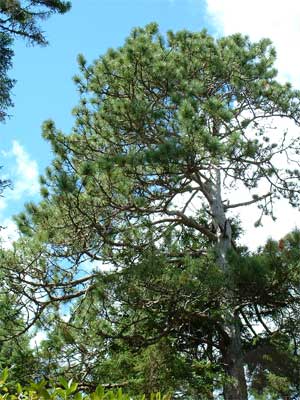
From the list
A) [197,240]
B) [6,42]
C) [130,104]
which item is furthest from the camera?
[197,240]

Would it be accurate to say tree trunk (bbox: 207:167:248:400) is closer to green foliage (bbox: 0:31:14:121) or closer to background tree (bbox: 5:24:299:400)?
background tree (bbox: 5:24:299:400)

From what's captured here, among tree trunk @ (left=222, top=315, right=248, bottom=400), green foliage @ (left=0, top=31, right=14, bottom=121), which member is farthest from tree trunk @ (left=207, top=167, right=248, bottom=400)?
green foliage @ (left=0, top=31, right=14, bottom=121)

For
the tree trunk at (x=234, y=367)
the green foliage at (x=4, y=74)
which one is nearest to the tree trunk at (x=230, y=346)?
the tree trunk at (x=234, y=367)

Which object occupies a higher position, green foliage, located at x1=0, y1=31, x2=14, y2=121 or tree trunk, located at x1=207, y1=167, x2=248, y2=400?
green foliage, located at x1=0, y1=31, x2=14, y2=121

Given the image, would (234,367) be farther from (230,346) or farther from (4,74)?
(4,74)

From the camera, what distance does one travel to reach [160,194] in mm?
7230

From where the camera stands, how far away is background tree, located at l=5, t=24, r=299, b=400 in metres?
5.95

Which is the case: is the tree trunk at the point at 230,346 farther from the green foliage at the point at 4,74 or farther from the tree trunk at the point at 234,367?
the green foliage at the point at 4,74

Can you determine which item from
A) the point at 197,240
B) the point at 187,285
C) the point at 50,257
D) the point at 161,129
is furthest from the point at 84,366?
the point at 161,129

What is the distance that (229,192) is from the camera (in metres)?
8.34

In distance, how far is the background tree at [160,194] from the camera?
5.95 m

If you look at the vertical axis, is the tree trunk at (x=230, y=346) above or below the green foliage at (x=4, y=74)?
below

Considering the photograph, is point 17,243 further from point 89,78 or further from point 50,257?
point 89,78

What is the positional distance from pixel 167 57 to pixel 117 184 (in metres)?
2.64
